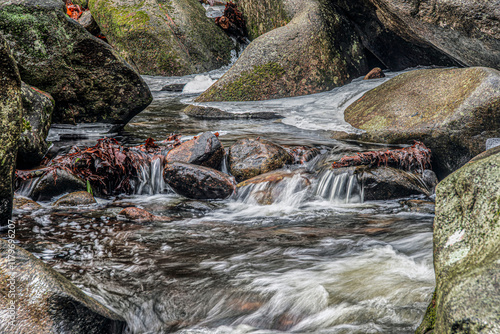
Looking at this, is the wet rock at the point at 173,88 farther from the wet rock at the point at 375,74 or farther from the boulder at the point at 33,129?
the boulder at the point at 33,129

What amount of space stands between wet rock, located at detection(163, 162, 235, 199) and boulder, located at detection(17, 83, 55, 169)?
1.73m

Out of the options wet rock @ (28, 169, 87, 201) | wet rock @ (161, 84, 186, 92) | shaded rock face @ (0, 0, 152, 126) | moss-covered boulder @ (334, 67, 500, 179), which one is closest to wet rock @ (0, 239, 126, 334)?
wet rock @ (28, 169, 87, 201)

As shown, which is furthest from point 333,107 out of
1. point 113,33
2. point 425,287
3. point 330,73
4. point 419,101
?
point 113,33

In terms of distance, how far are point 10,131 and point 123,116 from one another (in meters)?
4.17

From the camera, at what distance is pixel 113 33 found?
14883 mm

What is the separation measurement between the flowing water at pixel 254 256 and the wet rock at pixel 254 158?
28 centimetres

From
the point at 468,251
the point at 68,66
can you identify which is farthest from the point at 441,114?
the point at 68,66

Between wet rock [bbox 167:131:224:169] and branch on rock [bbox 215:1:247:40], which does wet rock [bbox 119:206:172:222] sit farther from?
branch on rock [bbox 215:1:247:40]

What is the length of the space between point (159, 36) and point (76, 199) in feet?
35.6

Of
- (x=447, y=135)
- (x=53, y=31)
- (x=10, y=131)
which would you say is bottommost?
(x=447, y=135)

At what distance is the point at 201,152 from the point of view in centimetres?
582

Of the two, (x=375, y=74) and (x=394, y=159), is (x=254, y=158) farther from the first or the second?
(x=375, y=74)

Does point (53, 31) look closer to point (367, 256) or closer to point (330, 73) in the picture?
point (367, 256)

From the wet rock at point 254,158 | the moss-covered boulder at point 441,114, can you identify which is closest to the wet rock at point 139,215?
the wet rock at point 254,158
